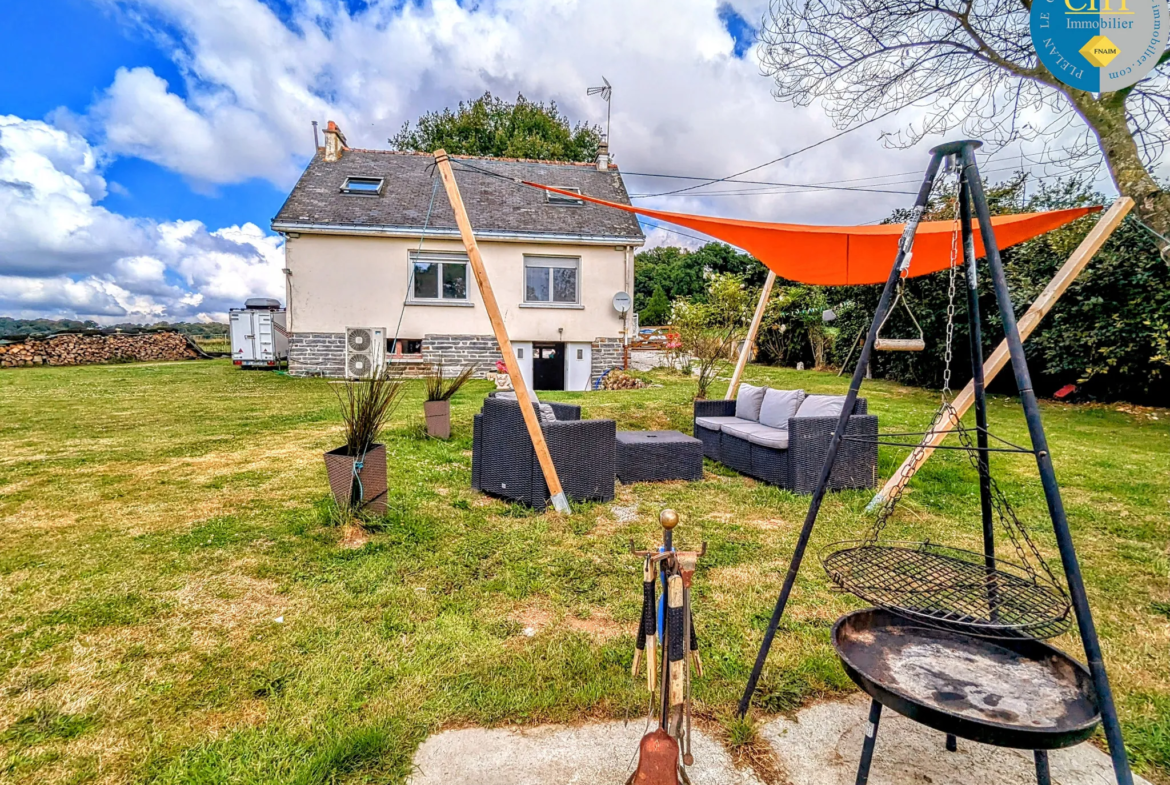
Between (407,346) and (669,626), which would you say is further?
(407,346)

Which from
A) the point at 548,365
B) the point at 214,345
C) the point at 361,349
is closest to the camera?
the point at 361,349

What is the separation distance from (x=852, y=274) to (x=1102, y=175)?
176 centimetres

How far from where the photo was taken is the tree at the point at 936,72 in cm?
376

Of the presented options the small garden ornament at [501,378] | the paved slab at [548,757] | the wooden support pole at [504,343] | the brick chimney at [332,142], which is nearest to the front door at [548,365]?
the small garden ornament at [501,378]

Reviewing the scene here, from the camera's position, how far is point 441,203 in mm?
12906

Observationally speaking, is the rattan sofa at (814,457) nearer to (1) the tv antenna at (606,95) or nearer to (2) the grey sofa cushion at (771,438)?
(2) the grey sofa cushion at (771,438)

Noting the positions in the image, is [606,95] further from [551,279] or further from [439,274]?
[439,274]

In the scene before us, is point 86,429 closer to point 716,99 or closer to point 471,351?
point 471,351

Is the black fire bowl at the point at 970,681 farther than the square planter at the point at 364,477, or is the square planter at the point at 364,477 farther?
the square planter at the point at 364,477

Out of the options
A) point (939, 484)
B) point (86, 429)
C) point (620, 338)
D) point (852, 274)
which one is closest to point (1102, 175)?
point (852, 274)

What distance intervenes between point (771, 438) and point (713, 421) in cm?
112

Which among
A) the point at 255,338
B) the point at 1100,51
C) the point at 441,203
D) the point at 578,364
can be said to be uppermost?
the point at 441,203

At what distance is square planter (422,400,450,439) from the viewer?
20.8ft

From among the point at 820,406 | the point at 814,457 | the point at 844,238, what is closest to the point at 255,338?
the point at 820,406
